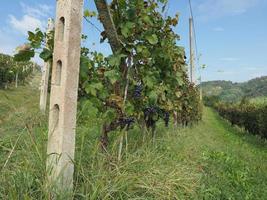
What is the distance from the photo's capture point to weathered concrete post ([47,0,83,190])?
9.07 ft

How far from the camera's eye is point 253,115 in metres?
20.8

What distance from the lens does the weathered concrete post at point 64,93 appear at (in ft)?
9.07

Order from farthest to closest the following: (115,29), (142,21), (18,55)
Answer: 1. (142,21)
2. (115,29)
3. (18,55)

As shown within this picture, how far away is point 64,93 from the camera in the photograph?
2781 millimetres

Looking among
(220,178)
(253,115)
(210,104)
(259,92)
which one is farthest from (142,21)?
(259,92)

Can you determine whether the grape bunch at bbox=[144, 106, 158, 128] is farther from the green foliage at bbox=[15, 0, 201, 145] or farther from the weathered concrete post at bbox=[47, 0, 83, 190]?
the weathered concrete post at bbox=[47, 0, 83, 190]

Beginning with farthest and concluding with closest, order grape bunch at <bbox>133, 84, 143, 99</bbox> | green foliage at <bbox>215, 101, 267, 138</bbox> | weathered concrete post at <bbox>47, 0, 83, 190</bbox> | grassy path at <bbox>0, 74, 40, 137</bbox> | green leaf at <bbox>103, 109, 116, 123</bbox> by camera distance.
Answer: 1. green foliage at <bbox>215, 101, 267, 138</bbox>
2. grape bunch at <bbox>133, 84, 143, 99</bbox>
3. green leaf at <bbox>103, 109, 116, 123</bbox>
4. grassy path at <bbox>0, 74, 40, 137</bbox>
5. weathered concrete post at <bbox>47, 0, 83, 190</bbox>

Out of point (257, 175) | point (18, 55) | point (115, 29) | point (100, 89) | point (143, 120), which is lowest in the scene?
point (257, 175)

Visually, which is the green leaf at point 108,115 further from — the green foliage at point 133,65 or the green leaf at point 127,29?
the green leaf at point 127,29

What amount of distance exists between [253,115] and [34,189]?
778 inches

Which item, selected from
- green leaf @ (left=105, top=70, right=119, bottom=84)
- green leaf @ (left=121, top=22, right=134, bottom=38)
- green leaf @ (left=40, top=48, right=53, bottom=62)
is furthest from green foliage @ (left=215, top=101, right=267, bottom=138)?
green leaf @ (left=40, top=48, right=53, bottom=62)

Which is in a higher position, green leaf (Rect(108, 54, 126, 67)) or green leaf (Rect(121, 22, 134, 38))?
green leaf (Rect(121, 22, 134, 38))

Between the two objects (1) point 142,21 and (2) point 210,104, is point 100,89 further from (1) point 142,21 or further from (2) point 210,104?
(2) point 210,104

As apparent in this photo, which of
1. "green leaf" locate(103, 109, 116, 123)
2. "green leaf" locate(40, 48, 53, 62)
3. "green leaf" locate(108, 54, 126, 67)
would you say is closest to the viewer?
"green leaf" locate(40, 48, 53, 62)
